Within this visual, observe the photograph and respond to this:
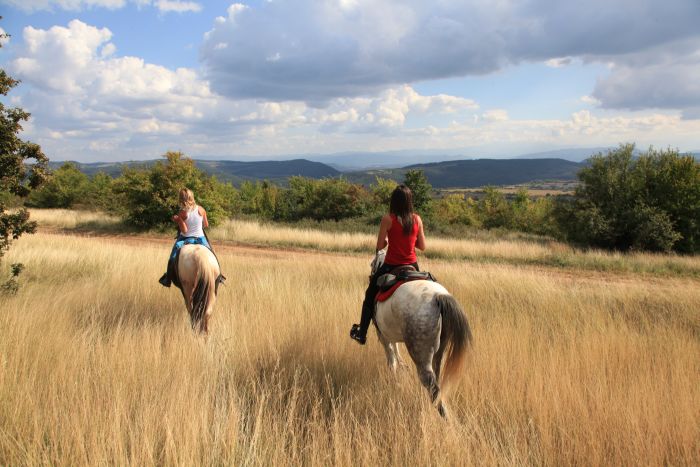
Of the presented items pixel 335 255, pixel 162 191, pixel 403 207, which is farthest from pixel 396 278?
pixel 162 191

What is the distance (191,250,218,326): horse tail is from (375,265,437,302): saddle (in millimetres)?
2633

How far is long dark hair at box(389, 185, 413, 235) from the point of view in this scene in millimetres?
4020

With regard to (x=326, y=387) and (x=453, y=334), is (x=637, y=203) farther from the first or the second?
(x=326, y=387)

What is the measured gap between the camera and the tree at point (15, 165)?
5.89 metres

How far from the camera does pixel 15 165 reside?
599 centimetres

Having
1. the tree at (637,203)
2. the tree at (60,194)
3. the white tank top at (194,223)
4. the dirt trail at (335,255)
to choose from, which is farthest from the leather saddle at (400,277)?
the tree at (60,194)

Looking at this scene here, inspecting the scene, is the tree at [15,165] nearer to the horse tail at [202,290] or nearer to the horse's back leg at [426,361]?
the horse tail at [202,290]

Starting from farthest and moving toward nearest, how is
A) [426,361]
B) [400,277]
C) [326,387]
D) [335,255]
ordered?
[335,255] → [326,387] → [400,277] → [426,361]

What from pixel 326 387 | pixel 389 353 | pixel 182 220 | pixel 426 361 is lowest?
pixel 326 387

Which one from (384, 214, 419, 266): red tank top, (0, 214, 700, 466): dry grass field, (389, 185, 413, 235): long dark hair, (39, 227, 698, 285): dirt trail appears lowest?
(39, 227, 698, 285): dirt trail

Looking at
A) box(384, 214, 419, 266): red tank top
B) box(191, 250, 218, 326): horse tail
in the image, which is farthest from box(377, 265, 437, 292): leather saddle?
box(191, 250, 218, 326): horse tail

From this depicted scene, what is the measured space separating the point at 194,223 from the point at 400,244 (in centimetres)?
329

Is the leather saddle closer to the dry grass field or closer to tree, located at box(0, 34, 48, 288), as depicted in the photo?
the dry grass field

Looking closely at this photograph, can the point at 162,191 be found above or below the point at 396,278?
above
